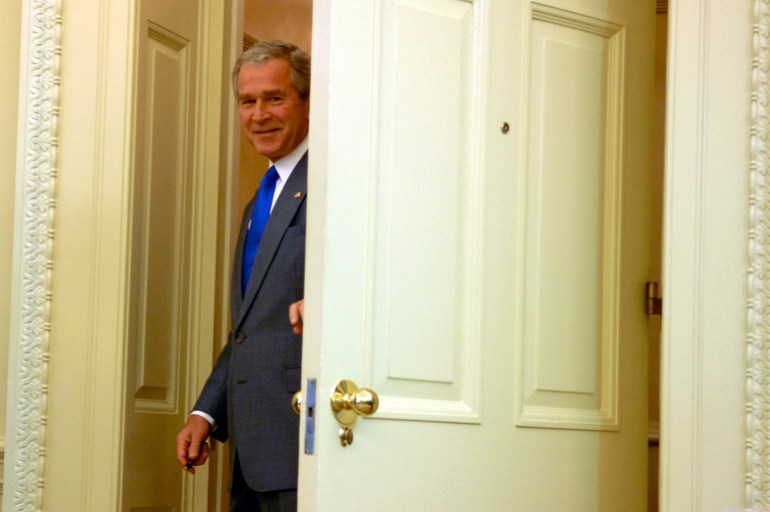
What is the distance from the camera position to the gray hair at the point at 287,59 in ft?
10.4

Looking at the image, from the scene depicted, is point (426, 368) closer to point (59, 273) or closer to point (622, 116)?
point (622, 116)

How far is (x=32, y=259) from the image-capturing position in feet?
10.2

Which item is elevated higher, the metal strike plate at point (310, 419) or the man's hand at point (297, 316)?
the man's hand at point (297, 316)

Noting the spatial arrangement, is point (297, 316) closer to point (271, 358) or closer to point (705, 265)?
point (271, 358)

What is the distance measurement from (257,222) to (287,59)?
0.42m

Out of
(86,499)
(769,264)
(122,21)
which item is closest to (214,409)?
(86,499)

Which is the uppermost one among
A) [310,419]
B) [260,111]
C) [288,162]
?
[260,111]

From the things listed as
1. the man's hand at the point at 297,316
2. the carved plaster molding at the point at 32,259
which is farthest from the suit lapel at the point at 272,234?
the carved plaster molding at the point at 32,259

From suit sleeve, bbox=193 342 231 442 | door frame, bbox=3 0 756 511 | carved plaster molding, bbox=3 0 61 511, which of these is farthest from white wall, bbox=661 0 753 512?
carved plaster molding, bbox=3 0 61 511

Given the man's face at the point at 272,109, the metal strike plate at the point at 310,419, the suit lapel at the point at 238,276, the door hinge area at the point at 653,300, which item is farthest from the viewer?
the man's face at the point at 272,109

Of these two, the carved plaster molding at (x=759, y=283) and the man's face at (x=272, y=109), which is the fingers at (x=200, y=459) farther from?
the carved plaster molding at (x=759, y=283)

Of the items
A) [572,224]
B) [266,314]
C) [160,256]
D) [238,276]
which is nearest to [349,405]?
[572,224]

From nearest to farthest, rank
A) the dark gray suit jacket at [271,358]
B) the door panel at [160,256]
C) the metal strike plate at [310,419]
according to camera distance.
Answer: the metal strike plate at [310,419] < the dark gray suit jacket at [271,358] < the door panel at [160,256]

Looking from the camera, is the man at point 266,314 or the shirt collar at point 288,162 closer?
the man at point 266,314
